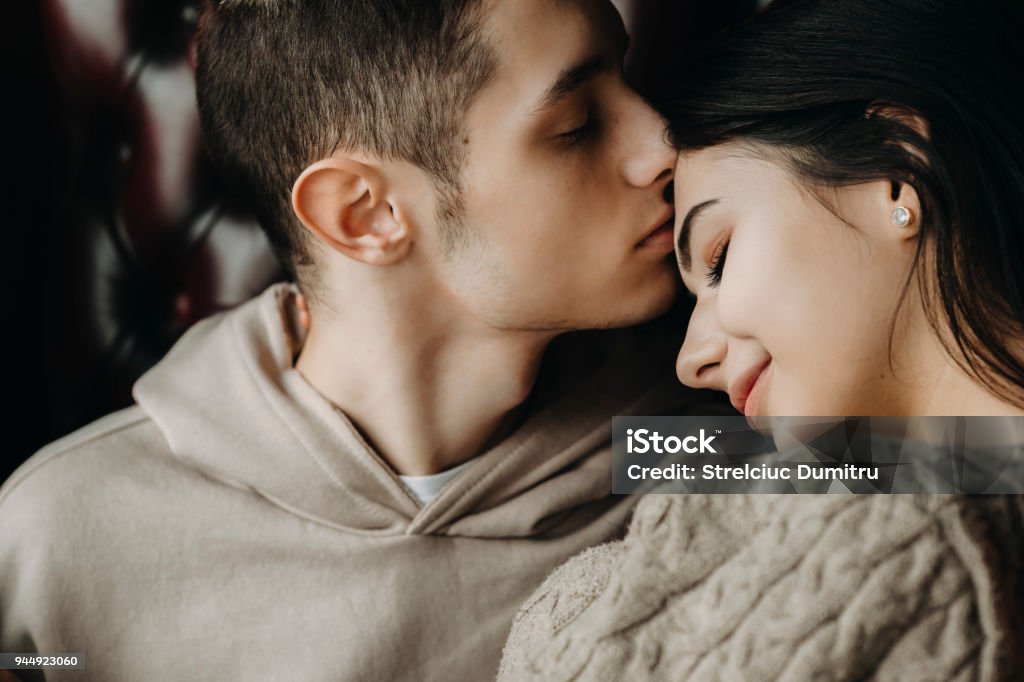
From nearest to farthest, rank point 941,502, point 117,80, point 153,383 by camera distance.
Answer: point 941,502, point 153,383, point 117,80

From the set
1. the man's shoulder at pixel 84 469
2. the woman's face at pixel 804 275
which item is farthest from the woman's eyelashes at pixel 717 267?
the man's shoulder at pixel 84 469

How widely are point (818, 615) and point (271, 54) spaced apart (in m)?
0.60

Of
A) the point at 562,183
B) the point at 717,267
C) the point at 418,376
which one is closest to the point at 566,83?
the point at 562,183

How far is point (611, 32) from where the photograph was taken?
754mm

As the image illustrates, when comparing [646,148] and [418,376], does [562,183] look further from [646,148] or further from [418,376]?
[418,376]

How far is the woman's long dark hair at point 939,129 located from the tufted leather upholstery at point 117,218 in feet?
2.13

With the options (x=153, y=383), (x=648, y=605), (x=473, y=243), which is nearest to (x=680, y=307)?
(x=473, y=243)

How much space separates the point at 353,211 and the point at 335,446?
21cm

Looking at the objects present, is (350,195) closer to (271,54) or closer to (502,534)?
(271,54)

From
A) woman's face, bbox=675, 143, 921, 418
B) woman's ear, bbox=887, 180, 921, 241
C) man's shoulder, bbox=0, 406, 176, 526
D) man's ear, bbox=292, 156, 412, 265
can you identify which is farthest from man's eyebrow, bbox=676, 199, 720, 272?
man's shoulder, bbox=0, 406, 176, 526

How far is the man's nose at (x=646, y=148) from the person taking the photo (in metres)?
0.73

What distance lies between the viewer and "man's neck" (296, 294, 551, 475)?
0.84 m

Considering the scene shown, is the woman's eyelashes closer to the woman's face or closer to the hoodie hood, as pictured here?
the woman's face

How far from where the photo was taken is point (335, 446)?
0.84 m
